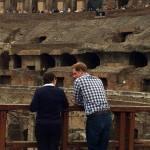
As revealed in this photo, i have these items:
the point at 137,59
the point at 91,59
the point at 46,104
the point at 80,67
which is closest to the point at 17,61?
the point at 91,59

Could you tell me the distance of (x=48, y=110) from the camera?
10.2 meters

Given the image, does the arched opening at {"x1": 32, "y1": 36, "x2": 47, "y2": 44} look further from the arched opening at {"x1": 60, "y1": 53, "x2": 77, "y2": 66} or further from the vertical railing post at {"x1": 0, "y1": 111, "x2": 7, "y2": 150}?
the vertical railing post at {"x1": 0, "y1": 111, "x2": 7, "y2": 150}

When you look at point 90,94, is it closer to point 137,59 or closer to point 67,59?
point 137,59

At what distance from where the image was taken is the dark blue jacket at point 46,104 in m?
10.2

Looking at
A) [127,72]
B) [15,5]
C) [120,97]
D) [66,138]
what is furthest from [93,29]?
[66,138]

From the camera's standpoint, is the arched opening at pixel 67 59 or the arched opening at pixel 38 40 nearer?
the arched opening at pixel 67 59

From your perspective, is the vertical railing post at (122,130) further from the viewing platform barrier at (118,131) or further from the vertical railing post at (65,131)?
the vertical railing post at (65,131)

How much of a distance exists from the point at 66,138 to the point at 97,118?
2.82ft

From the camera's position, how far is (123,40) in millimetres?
43031

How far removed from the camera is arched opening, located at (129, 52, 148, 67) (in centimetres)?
3895

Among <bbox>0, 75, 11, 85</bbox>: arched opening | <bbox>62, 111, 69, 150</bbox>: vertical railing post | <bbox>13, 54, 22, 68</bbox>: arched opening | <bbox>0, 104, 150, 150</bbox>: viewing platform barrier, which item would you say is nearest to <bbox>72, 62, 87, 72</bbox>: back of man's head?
<bbox>0, 104, 150, 150</bbox>: viewing platform barrier

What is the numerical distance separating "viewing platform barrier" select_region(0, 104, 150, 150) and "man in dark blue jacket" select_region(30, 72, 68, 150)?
0.38 metres

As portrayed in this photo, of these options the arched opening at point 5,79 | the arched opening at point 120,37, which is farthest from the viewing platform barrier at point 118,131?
the arched opening at point 5,79

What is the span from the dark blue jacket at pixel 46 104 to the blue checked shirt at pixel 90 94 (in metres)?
0.44
